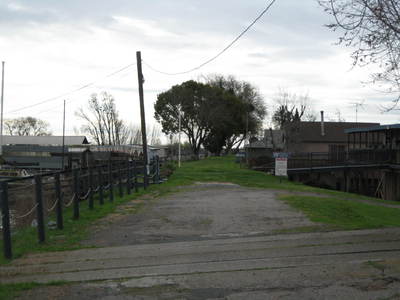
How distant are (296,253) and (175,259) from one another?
196 centimetres

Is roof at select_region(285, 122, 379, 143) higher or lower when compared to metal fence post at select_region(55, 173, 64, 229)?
higher

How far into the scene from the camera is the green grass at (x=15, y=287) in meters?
5.33

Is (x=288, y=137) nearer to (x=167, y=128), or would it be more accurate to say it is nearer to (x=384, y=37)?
(x=167, y=128)

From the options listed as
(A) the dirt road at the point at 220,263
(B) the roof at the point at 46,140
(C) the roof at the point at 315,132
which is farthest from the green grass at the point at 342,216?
(B) the roof at the point at 46,140

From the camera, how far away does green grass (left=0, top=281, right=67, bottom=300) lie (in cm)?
533

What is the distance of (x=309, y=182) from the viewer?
1393 inches

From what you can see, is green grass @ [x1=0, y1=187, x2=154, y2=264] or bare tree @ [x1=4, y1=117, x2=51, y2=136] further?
bare tree @ [x1=4, y1=117, x2=51, y2=136]

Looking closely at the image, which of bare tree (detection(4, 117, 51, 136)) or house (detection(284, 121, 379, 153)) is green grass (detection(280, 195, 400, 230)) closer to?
house (detection(284, 121, 379, 153))

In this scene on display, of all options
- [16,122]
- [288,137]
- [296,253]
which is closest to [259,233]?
[296,253]

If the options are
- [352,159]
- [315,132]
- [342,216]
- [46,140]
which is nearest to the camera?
[342,216]

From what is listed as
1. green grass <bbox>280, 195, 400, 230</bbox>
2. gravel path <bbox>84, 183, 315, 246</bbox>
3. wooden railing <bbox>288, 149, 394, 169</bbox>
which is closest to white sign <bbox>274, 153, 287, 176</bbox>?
wooden railing <bbox>288, 149, 394, 169</bbox>

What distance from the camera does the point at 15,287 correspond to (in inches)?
221

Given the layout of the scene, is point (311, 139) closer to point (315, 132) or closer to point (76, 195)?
point (315, 132)

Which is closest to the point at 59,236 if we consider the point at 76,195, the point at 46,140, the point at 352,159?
the point at 76,195
